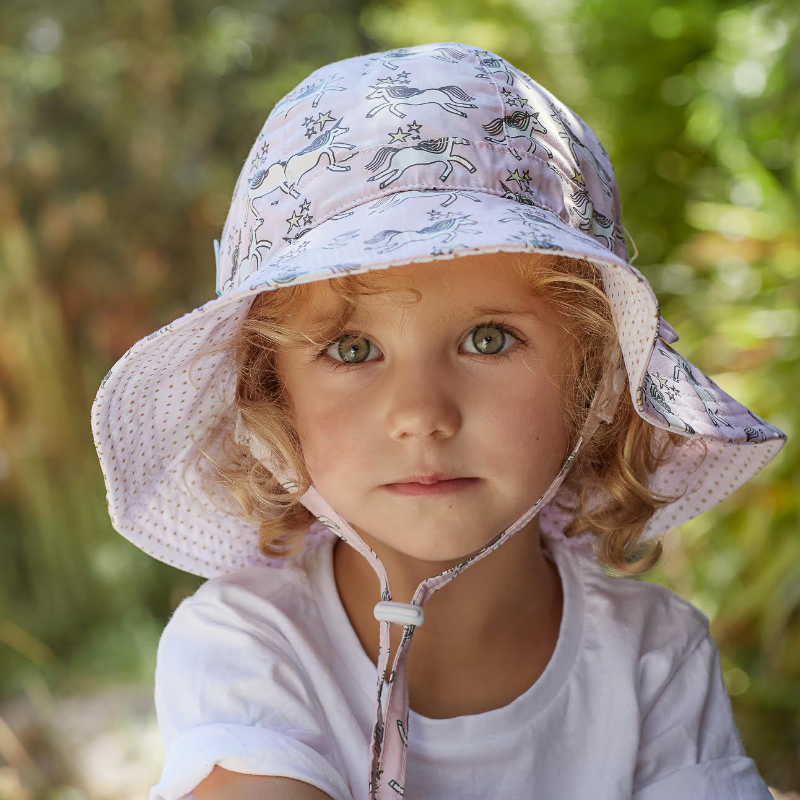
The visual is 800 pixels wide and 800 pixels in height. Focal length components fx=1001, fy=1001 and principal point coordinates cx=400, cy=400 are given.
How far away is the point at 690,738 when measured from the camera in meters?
1.34

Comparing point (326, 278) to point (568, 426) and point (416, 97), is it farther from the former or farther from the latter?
point (568, 426)

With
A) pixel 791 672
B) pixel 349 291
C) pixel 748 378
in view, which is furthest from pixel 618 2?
pixel 349 291

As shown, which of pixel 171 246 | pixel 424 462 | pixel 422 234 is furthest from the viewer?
pixel 171 246

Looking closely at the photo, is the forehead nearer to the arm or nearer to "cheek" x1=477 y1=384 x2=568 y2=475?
"cheek" x1=477 y1=384 x2=568 y2=475

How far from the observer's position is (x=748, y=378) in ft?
10.2

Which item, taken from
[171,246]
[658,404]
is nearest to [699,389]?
[658,404]

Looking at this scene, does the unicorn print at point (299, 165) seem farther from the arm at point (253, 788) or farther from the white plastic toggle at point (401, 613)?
the arm at point (253, 788)

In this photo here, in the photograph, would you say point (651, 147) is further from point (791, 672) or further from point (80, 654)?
point (80, 654)

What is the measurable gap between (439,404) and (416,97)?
1.15 feet

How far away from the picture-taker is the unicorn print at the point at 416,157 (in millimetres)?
1096

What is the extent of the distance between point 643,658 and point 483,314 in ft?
1.90

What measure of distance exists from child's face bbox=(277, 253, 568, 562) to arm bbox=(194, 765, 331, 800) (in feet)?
0.95

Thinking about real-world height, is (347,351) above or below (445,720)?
above

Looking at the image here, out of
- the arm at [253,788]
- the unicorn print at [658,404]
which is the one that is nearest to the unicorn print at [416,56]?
the unicorn print at [658,404]
